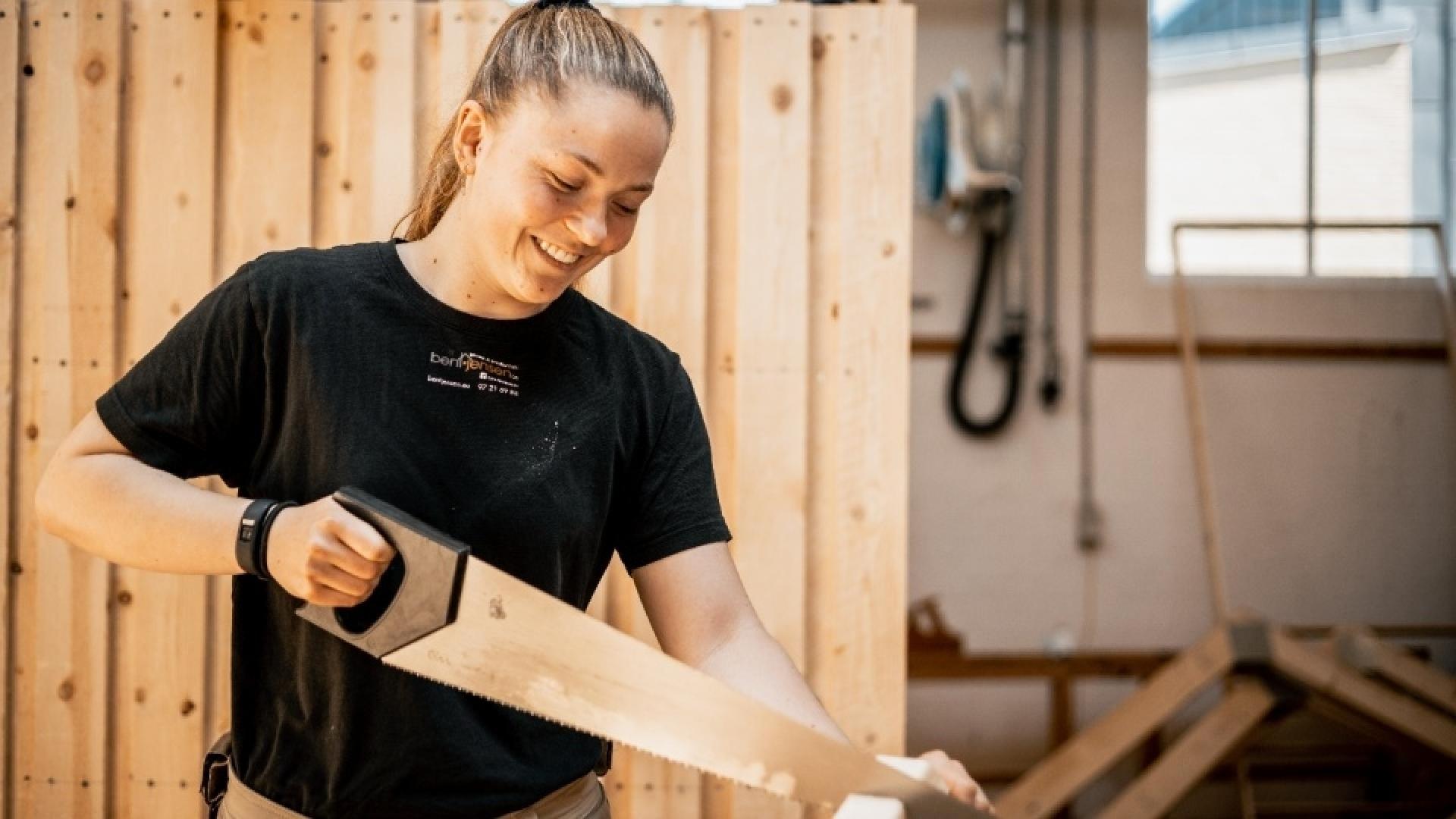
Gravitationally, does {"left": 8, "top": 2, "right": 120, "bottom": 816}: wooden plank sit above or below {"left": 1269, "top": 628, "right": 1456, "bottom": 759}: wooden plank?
above

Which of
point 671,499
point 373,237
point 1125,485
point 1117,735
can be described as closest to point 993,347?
point 1125,485

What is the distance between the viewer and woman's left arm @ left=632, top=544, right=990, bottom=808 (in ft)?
4.72

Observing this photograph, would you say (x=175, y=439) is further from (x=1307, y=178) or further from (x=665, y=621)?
(x=1307, y=178)

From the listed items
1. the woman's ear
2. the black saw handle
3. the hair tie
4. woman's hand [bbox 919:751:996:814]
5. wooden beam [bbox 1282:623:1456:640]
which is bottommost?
wooden beam [bbox 1282:623:1456:640]

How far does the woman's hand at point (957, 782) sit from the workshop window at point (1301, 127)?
184 inches

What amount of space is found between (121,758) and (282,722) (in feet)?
5.45

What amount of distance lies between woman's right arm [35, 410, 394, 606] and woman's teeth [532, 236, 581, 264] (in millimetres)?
350

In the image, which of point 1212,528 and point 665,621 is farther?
point 1212,528

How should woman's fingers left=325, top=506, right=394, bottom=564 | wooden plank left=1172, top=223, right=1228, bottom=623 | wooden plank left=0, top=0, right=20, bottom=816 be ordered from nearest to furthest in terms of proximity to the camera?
1. woman's fingers left=325, top=506, right=394, bottom=564
2. wooden plank left=0, top=0, right=20, bottom=816
3. wooden plank left=1172, top=223, right=1228, bottom=623

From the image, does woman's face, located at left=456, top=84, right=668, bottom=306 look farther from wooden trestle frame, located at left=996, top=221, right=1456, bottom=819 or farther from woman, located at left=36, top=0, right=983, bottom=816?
wooden trestle frame, located at left=996, top=221, right=1456, bottom=819

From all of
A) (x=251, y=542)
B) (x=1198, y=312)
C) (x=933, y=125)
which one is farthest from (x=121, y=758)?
(x=1198, y=312)

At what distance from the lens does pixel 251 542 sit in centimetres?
118

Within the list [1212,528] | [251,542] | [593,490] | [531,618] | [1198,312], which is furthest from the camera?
[1198,312]

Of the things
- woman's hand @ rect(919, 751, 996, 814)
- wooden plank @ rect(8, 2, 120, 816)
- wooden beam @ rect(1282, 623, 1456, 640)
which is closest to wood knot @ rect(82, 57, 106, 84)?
wooden plank @ rect(8, 2, 120, 816)
